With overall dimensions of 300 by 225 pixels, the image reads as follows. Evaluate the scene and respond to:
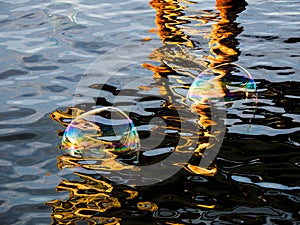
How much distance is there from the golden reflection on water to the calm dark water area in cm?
2

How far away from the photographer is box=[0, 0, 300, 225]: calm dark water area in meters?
5.09

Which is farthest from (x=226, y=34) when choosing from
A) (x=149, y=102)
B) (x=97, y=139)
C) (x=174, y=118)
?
(x=97, y=139)

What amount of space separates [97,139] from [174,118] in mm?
1205

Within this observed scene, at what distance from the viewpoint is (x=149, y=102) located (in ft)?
23.5

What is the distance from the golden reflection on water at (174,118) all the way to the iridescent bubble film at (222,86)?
5 centimetres

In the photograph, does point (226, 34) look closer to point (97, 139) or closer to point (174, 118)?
point (174, 118)

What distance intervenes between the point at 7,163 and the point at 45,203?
877 mm

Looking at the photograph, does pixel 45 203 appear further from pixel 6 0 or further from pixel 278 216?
pixel 6 0

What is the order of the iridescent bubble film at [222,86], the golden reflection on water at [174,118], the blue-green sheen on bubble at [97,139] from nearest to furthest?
the golden reflection on water at [174,118]
the blue-green sheen on bubble at [97,139]
the iridescent bubble film at [222,86]

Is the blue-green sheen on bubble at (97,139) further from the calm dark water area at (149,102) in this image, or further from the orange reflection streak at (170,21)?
the orange reflection streak at (170,21)

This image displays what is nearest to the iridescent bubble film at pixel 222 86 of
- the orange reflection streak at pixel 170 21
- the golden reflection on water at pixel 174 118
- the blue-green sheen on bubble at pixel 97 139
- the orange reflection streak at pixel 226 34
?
the golden reflection on water at pixel 174 118

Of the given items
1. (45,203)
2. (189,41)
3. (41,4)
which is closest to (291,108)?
(189,41)

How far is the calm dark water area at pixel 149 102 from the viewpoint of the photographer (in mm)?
5086

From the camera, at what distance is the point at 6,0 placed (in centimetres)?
1116
